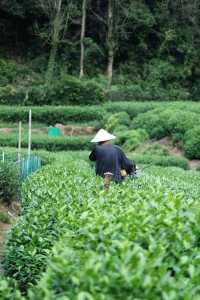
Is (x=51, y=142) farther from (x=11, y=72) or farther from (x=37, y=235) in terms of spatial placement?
(x=37, y=235)

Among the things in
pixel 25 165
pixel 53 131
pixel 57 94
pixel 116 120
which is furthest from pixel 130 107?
pixel 25 165

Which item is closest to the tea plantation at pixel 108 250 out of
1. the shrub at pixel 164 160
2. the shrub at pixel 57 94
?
the shrub at pixel 164 160

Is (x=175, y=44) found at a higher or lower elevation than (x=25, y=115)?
higher

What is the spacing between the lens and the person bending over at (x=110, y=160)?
11742 mm

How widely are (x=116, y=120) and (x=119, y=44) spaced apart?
1610 centimetres

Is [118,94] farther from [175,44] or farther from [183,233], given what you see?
[183,233]

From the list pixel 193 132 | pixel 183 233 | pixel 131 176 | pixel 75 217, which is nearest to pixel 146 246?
pixel 183 233

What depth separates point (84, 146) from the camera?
35.6 metres

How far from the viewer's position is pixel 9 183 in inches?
592

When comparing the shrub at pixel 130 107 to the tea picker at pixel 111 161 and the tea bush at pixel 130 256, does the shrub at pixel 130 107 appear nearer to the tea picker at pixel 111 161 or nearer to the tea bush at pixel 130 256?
the tea picker at pixel 111 161

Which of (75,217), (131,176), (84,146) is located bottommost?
(84,146)

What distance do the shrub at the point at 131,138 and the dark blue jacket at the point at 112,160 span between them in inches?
→ 891

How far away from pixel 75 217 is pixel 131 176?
5.83m

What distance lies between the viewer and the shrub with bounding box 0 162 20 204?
1484cm
